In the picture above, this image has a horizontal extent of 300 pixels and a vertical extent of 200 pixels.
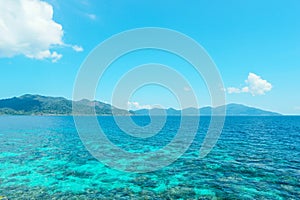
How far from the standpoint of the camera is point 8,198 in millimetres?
14875

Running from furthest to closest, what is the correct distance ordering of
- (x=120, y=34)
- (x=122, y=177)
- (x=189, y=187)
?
(x=120, y=34)
(x=122, y=177)
(x=189, y=187)

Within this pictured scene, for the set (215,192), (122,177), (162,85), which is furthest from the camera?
(162,85)

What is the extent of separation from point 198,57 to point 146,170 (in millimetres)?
14707

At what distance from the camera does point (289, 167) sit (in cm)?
2336

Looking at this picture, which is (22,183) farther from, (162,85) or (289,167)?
(289,167)

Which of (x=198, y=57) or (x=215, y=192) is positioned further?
(x=198, y=57)

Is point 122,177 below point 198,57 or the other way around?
below

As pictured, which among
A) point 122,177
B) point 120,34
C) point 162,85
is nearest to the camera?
point 122,177

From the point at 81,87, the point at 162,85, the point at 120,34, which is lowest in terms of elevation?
the point at 81,87

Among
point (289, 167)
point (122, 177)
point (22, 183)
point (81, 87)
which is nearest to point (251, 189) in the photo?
point (289, 167)

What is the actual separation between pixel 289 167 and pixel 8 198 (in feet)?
95.8

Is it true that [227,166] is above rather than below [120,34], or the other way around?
below

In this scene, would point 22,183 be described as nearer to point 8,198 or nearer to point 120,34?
point 8,198

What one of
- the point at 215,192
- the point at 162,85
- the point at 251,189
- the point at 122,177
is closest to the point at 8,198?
the point at 122,177
